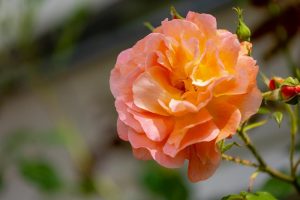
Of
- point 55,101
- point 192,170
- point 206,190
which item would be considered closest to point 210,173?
point 192,170

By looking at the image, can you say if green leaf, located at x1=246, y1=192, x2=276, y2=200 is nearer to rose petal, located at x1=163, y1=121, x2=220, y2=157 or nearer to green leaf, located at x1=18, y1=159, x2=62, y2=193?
rose petal, located at x1=163, y1=121, x2=220, y2=157

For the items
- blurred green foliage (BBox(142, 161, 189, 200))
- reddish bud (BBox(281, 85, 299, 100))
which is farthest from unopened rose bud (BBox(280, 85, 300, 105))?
blurred green foliage (BBox(142, 161, 189, 200))

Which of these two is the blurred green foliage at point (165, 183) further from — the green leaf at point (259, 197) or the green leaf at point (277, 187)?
the green leaf at point (259, 197)

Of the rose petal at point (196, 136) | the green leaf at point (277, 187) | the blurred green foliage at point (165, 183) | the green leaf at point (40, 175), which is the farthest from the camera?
the green leaf at point (40, 175)

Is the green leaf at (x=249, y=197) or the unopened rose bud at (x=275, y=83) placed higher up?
the unopened rose bud at (x=275, y=83)

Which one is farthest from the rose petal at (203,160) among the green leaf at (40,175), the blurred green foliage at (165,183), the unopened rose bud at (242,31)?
the green leaf at (40,175)

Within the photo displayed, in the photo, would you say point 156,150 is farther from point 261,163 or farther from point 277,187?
point 277,187

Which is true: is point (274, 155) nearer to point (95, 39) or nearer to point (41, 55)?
point (95, 39)

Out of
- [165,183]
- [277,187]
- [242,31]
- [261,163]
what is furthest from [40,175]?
[242,31]
